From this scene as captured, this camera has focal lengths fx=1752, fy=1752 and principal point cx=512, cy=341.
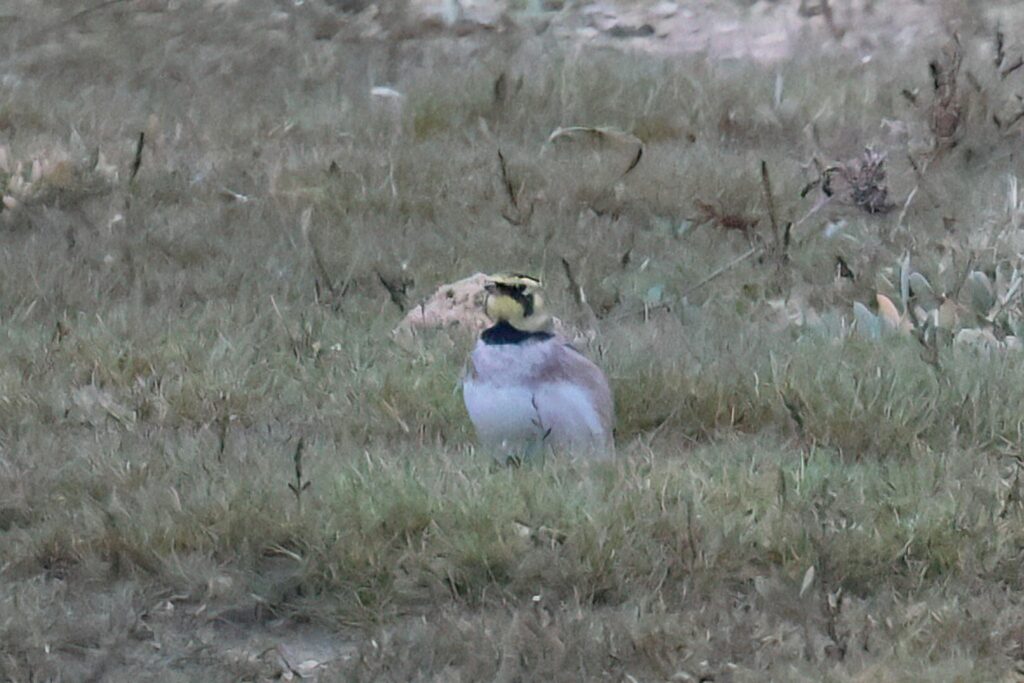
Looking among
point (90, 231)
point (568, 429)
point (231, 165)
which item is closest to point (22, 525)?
point (568, 429)

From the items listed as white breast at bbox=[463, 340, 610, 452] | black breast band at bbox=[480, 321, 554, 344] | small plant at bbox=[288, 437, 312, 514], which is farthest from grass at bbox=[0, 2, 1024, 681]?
black breast band at bbox=[480, 321, 554, 344]

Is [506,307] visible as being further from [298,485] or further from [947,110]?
[947,110]

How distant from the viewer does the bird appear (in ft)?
16.2

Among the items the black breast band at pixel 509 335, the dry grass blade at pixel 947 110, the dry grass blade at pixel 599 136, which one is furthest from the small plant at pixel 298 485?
the dry grass blade at pixel 947 110

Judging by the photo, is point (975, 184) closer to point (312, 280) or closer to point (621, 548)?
point (312, 280)

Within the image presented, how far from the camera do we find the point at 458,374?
5727mm

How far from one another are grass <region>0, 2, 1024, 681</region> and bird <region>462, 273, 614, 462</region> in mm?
151

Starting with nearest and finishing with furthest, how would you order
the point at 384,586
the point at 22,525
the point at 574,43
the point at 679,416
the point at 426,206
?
the point at 384,586 < the point at 22,525 < the point at 679,416 < the point at 426,206 < the point at 574,43

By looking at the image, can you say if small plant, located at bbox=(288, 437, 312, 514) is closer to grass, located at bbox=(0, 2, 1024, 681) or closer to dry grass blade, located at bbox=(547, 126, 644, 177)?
grass, located at bbox=(0, 2, 1024, 681)

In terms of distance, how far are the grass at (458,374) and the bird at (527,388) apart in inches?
5.9

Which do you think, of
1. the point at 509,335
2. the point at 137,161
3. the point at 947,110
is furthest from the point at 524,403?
the point at 947,110

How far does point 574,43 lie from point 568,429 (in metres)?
5.17

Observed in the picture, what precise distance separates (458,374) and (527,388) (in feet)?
2.71

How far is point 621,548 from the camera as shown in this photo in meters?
4.39
